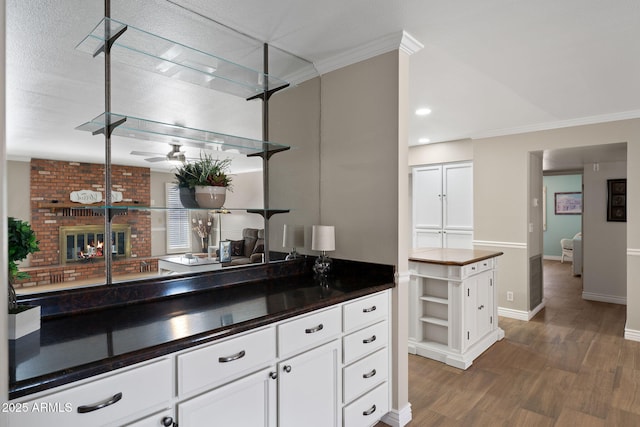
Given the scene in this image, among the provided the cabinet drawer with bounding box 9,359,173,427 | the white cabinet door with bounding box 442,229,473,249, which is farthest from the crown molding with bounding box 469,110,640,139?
the cabinet drawer with bounding box 9,359,173,427

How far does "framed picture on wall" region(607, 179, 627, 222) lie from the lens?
514cm

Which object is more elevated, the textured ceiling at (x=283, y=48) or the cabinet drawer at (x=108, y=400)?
the textured ceiling at (x=283, y=48)

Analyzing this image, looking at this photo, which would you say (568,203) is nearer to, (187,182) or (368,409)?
(368,409)

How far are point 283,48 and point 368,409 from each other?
2276 millimetres

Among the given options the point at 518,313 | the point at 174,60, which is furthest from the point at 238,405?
the point at 518,313

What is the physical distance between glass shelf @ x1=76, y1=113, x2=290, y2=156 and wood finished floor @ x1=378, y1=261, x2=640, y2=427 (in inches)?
80.2

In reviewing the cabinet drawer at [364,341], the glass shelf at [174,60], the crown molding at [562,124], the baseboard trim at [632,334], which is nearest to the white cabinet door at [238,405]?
the cabinet drawer at [364,341]

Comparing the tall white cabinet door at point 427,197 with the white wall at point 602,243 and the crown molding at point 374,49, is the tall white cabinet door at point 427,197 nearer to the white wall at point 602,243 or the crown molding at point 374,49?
the white wall at point 602,243

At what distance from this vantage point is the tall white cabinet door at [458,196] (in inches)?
207

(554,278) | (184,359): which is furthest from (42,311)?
(554,278)

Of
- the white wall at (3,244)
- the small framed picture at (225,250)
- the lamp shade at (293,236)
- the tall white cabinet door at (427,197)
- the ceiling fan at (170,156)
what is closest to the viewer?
the white wall at (3,244)

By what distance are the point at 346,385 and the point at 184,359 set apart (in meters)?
0.99

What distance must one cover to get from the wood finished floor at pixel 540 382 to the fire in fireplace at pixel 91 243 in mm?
1998

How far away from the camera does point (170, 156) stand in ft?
6.30
